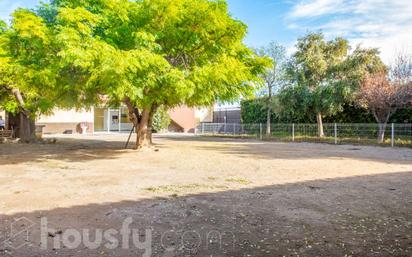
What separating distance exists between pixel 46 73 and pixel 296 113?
1646 cm

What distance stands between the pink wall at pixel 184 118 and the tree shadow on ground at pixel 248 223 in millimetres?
30364

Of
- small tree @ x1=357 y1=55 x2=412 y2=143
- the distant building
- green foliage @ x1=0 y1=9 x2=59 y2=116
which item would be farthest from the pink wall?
green foliage @ x1=0 y1=9 x2=59 y2=116

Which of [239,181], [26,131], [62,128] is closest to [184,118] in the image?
[62,128]

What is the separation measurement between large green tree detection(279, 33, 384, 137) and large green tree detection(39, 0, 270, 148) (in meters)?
8.47

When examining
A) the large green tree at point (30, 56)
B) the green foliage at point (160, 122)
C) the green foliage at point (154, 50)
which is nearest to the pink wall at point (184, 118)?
the green foliage at point (160, 122)

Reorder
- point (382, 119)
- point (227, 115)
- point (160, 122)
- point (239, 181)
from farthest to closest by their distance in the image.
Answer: point (227, 115)
point (160, 122)
point (382, 119)
point (239, 181)

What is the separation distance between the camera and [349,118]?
22.5 meters

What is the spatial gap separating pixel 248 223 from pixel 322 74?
19109 millimetres

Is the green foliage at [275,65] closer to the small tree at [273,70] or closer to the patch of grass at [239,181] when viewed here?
the small tree at [273,70]

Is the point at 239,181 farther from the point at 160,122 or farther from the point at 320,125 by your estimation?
the point at 160,122

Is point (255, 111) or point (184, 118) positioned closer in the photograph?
point (255, 111)

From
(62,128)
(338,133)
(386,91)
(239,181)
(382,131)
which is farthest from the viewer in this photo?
(62,128)

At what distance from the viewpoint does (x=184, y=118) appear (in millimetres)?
37188

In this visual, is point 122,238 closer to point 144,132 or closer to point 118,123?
point 144,132
